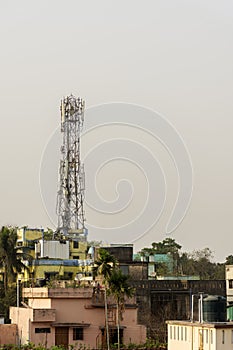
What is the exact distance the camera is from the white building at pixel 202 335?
33781 mm

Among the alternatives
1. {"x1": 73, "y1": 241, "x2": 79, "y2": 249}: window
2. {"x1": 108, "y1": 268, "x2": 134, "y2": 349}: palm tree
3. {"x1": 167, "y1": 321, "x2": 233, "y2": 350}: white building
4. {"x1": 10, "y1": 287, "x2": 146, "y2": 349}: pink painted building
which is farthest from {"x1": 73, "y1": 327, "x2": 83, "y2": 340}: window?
{"x1": 73, "y1": 241, "x2": 79, "y2": 249}: window

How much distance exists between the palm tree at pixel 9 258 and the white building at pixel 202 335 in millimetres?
25462

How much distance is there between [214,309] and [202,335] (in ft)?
5.67

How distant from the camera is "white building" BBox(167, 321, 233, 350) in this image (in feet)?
111

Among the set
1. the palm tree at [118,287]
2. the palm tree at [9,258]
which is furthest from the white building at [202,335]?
Answer: the palm tree at [9,258]

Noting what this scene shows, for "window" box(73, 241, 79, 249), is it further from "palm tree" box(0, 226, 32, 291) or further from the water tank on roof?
the water tank on roof

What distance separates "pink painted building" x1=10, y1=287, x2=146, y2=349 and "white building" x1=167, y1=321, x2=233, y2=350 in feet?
30.1

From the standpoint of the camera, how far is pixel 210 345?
34.1 m

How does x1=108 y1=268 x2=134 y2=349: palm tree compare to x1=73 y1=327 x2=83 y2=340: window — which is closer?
x1=108 y1=268 x2=134 y2=349: palm tree

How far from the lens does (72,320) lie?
4609 centimetres

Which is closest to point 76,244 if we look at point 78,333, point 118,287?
point 78,333

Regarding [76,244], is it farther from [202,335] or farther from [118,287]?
[202,335]

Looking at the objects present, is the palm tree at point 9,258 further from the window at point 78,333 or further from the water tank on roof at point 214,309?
the water tank on roof at point 214,309

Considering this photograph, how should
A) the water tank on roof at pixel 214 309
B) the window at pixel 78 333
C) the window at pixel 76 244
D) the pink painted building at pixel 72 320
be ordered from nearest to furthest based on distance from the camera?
the water tank on roof at pixel 214 309 → the pink painted building at pixel 72 320 → the window at pixel 78 333 → the window at pixel 76 244
